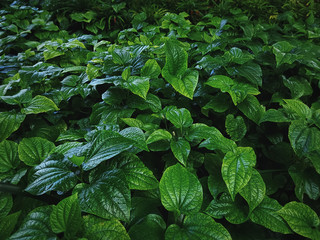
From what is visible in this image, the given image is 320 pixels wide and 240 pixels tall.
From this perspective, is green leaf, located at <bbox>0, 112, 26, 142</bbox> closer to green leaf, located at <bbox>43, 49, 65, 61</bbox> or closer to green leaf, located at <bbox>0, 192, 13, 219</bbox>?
green leaf, located at <bbox>0, 192, 13, 219</bbox>

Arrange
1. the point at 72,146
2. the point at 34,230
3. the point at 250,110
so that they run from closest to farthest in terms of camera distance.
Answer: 1. the point at 34,230
2. the point at 72,146
3. the point at 250,110

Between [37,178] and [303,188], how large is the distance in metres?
1.40

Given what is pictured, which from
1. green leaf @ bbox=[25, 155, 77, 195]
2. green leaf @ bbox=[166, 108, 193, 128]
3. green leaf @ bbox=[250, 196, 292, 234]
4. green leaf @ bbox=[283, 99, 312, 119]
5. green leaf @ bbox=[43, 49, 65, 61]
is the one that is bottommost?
green leaf @ bbox=[250, 196, 292, 234]

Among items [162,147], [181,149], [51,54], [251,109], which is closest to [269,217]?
[181,149]

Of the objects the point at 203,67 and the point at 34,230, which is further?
the point at 203,67

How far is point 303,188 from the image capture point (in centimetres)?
125

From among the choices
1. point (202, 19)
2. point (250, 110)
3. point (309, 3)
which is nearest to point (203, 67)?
point (250, 110)

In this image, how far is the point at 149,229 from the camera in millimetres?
920

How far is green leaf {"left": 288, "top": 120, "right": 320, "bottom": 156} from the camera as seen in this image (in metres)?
1.16

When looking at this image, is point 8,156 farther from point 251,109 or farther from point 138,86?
point 251,109

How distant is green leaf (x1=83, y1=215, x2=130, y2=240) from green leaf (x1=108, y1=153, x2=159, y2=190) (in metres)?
0.18

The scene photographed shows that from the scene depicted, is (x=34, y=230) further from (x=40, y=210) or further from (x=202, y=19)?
(x=202, y=19)

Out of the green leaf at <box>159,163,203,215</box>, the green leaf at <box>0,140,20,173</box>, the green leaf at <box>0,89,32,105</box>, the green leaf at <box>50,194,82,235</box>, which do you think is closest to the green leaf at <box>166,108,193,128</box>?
the green leaf at <box>159,163,203,215</box>

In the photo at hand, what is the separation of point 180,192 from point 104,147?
40cm
